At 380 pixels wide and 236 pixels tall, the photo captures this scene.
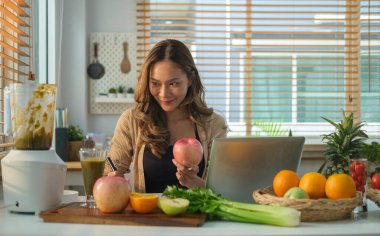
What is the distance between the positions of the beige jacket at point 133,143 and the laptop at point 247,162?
2.47ft

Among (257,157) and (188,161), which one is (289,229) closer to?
(257,157)

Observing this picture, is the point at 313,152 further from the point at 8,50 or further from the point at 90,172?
the point at 90,172

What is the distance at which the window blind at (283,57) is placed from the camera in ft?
15.1

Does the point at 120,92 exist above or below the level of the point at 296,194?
above

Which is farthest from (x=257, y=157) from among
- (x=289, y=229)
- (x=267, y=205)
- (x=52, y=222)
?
(x=52, y=222)

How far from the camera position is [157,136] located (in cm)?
261

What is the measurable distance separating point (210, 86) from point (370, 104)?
141 cm

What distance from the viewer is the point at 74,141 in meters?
4.17

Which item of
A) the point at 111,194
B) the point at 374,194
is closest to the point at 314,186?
the point at 374,194

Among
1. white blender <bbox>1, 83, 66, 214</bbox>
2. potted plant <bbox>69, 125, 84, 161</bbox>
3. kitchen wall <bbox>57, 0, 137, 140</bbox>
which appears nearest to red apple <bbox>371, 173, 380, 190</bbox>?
white blender <bbox>1, 83, 66, 214</bbox>

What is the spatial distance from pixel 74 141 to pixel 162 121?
1.65 m

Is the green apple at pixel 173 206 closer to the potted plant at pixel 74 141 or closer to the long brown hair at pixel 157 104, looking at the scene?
the long brown hair at pixel 157 104

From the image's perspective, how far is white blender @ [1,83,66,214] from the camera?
175 centimetres

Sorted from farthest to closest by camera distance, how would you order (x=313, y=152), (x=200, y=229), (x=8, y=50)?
(x=313, y=152), (x=8, y=50), (x=200, y=229)
